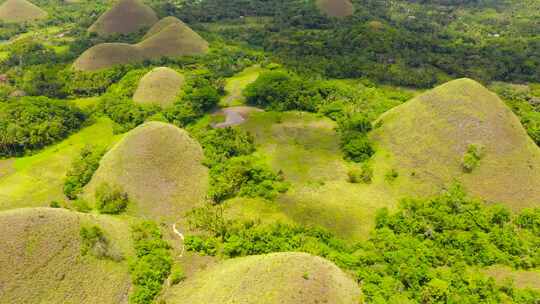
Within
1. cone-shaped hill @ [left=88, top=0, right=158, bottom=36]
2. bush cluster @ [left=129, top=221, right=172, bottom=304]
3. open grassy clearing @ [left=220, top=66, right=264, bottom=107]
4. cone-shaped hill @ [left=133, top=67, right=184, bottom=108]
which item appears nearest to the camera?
bush cluster @ [left=129, top=221, right=172, bottom=304]

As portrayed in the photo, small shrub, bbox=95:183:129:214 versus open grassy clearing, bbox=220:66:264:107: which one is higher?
small shrub, bbox=95:183:129:214

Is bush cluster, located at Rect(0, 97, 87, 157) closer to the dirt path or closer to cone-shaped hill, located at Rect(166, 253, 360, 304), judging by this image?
the dirt path

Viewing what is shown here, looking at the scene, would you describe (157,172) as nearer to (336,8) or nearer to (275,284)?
(275,284)

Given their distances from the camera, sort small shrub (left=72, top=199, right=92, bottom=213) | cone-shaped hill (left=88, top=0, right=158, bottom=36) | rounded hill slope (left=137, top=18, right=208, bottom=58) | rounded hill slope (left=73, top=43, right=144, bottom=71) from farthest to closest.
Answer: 1. cone-shaped hill (left=88, top=0, right=158, bottom=36)
2. rounded hill slope (left=137, top=18, right=208, bottom=58)
3. rounded hill slope (left=73, top=43, right=144, bottom=71)
4. small shrub (left=72, top=199, right=92, bottom=213)

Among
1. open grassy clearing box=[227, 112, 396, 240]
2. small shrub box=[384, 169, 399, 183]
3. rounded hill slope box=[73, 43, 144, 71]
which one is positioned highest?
rounded hill slope box=[73, 43, 144, 71]

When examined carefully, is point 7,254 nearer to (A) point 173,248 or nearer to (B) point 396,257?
(A) point 173,248

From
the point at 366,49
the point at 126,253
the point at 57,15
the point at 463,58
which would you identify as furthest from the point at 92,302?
the point at 57,15

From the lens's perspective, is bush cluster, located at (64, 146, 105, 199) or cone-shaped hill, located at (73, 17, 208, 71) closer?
bush cluster, located at (64, 146, 105, 199)

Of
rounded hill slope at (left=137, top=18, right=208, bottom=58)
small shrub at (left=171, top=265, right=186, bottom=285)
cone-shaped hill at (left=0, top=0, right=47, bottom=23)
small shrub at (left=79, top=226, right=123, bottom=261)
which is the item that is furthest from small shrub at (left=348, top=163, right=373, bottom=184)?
cone-shaped hill at (left=0, top=0, right=47, bottom=23)
